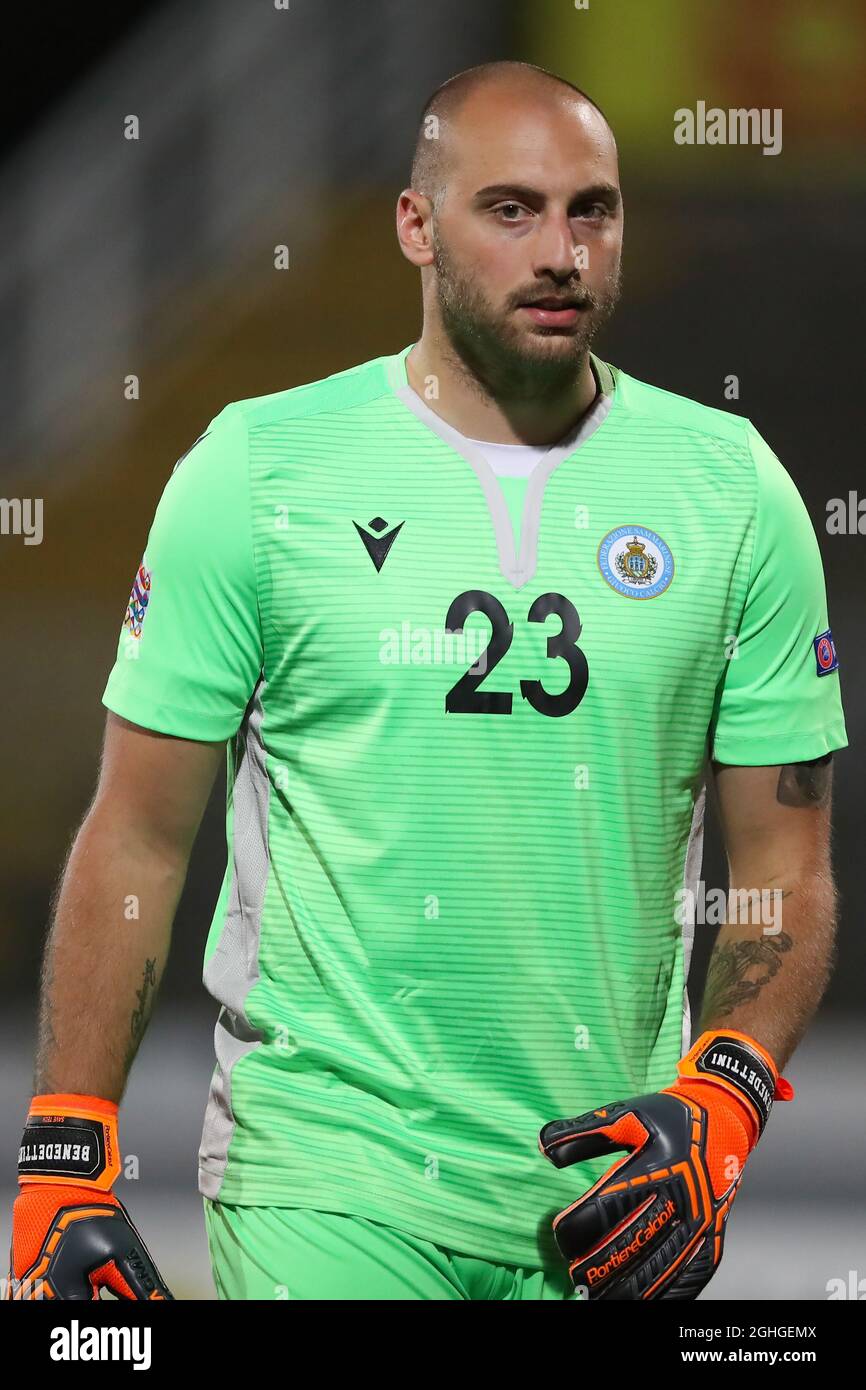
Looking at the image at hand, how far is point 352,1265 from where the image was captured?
222cm

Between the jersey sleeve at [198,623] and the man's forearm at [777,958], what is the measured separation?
660mm

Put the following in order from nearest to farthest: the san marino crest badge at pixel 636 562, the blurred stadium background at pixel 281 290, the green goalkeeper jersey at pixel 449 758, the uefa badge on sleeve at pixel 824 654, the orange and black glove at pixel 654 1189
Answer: the orange and black glove at pixel 654 1189, the green goalkeeper jersey at pixel 449 758, the san marino crest badge at pixel 636 562, the uefa badge on sleeve at pixel 824 654, the blurred stadium background at pixel 281 290

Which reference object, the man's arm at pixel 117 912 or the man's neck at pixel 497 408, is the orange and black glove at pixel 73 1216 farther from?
the man's neck at pixel 497 408

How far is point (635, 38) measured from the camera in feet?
14.4

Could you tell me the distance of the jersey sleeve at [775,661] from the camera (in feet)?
7.95

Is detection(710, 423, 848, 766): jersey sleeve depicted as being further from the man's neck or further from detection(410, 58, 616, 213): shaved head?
detection(410, 58, 616, 213): shaved head

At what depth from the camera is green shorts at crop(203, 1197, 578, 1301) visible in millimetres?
2223

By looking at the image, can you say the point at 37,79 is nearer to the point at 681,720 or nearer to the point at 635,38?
the point at 635,38

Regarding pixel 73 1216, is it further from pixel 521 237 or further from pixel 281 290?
pixel 281 290

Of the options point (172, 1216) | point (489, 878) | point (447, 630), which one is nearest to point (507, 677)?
point (447, 630)

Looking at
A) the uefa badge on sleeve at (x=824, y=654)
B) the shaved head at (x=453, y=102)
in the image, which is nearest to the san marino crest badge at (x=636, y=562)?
the uefa badge on sleeve at (x=824, y=654)

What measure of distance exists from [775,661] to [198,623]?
0.69 metres

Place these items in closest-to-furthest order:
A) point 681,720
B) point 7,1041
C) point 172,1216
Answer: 1. point 681,720
2. point 172,1216
3. point 7,1041

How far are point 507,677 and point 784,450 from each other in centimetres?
258
